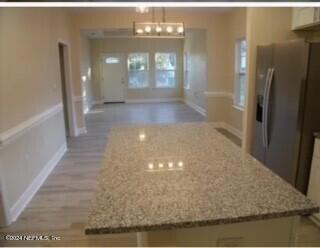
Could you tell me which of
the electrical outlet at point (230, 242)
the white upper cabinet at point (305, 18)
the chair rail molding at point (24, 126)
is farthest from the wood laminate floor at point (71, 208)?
the white upper cabinet at point (305, 18)

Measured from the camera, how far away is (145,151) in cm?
198

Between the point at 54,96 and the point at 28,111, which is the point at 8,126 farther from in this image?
the point at 54,96

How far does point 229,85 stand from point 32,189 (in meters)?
4.61

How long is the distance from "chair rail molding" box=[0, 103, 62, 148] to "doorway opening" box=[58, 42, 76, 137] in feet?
5.09

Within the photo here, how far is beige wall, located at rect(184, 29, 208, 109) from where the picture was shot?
26.1ft

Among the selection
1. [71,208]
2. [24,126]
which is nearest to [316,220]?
[71,208]

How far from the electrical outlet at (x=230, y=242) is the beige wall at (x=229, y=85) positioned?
4.59 metres

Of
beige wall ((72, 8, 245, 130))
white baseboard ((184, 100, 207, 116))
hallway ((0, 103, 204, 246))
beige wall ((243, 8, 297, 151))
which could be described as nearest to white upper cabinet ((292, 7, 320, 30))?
beige wall ((243, 8, 297, 151))

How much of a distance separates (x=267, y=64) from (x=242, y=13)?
2585 millimetres

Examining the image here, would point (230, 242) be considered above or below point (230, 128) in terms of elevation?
above

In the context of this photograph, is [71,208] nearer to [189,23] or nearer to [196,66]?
[189,23]

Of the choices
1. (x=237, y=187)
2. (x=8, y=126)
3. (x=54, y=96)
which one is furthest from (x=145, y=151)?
(x=54, y=96)

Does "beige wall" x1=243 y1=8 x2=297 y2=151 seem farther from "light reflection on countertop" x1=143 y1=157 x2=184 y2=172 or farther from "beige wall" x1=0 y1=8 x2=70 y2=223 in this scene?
"beige wall" x1=0 y1=8 x2=70 y2=223

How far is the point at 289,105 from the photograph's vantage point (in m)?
2.74
